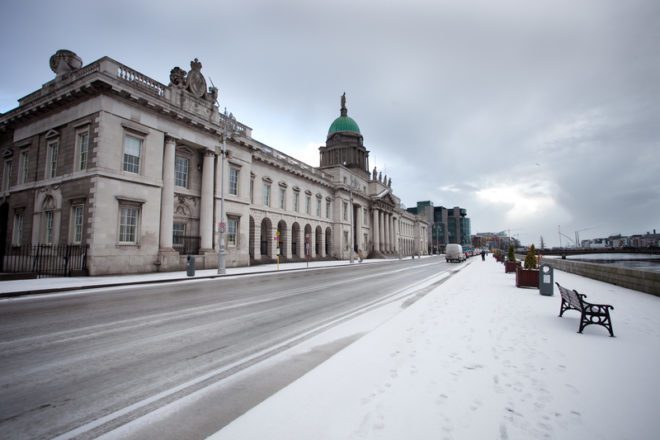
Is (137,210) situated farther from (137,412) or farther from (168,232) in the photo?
(137,412)

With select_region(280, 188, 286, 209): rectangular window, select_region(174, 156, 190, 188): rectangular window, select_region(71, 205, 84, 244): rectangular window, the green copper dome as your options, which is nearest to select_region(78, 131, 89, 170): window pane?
select_region(71, 205, 84, 244): rectangular window

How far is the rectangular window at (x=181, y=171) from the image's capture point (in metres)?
24.4

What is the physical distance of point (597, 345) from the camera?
523cm

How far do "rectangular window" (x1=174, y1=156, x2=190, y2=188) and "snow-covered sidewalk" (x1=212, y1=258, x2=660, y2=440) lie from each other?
902 inches

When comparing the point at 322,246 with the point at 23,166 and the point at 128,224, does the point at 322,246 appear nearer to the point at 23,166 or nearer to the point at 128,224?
the point at 128,224

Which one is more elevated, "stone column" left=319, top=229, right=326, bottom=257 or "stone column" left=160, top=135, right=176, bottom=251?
"stone column" left=160, top=135, right=176, bottom=251

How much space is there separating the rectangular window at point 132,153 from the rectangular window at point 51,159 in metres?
5.19

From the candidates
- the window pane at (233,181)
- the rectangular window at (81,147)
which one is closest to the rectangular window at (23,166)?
the rectangular window at (81,147)

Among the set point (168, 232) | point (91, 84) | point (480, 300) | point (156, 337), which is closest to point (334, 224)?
point (168, 232)

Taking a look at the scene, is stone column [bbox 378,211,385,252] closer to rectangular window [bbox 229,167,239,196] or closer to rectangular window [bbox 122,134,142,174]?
rectangular window [bbox 229,167,239,196]

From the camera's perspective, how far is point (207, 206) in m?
25.0

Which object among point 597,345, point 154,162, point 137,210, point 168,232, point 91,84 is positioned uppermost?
point 91,84

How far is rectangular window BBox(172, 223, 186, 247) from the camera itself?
939 inches

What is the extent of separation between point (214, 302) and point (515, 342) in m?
7.75
